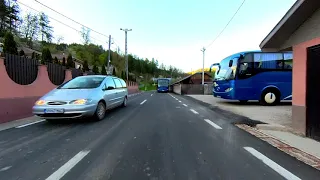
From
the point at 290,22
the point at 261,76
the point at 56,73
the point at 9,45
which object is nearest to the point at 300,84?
the point at 290,22

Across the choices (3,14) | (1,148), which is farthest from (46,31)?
(1,148)

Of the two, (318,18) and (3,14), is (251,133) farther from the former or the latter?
(3,14)

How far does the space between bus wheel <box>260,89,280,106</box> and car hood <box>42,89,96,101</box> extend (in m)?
10.8

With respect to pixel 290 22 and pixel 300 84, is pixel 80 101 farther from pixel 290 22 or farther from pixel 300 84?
pixel 290 22

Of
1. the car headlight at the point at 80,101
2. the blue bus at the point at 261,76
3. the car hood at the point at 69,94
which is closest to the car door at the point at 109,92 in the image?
the car hood at the point at 69,94

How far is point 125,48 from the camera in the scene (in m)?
51.9

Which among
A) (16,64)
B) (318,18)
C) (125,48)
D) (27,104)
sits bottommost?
(27,104)

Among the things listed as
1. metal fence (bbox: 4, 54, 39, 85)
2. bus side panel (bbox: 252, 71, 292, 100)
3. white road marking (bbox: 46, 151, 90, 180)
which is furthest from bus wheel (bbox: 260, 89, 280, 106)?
white road marking (bbox: 46, 151, 90, 180)

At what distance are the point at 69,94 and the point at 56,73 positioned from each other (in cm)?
574

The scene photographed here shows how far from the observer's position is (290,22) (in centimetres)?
756

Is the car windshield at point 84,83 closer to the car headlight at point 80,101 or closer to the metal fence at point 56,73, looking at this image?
the car headlight at point 80,101

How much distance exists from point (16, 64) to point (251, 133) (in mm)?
8783

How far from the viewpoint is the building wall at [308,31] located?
683 centimetres

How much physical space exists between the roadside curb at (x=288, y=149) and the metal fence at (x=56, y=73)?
32.1 feet
